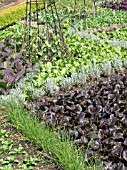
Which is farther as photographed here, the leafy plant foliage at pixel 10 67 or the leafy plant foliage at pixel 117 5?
the leafy plant foliage at pixel 117 5

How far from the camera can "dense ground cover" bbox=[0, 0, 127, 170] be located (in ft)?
13.9

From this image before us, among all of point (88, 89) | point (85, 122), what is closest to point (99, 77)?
point (88, 89)

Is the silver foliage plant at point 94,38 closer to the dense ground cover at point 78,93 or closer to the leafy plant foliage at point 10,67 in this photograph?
the dense ground cover at point 78,93

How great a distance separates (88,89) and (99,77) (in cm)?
84

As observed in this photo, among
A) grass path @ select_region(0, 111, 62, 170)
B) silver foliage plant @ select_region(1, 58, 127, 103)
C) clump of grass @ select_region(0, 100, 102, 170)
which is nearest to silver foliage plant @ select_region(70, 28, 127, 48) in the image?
silver foliage plant @ select_region(1, 58, 127, 103)

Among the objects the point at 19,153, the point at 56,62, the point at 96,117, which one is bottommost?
the point at 19,153

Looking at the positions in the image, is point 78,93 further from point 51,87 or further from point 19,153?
point 19,153

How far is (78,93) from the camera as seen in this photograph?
563 cm

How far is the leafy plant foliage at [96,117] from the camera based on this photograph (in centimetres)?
416

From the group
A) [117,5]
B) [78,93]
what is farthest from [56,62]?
[117,5]

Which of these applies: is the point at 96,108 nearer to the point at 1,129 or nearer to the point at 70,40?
the point at 1,129

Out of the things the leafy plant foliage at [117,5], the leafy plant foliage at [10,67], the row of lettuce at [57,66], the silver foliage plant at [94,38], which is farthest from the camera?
the leafy plant foliage at [117,5]

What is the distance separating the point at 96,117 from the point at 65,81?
134 cm

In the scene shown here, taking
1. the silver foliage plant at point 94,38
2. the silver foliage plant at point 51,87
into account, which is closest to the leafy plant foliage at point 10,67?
the silver foliage plant at point 51,87
